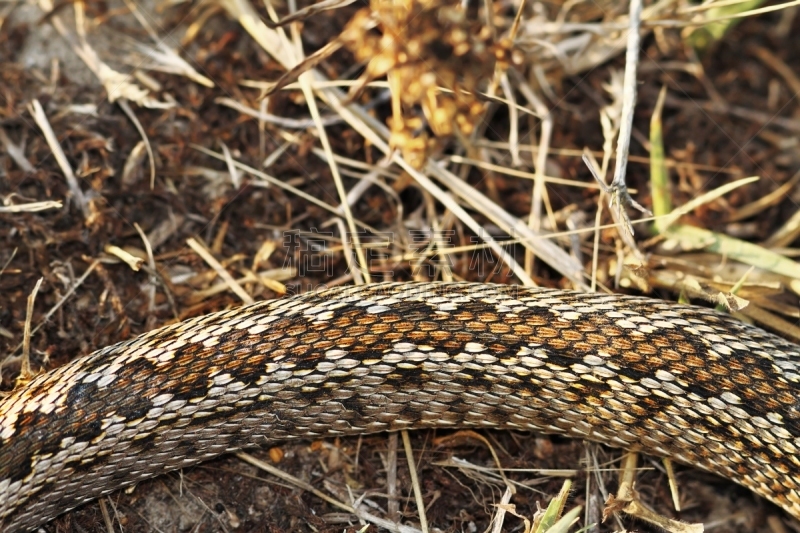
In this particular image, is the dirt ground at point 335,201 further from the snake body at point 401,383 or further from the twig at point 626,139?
the twig at point 626,139

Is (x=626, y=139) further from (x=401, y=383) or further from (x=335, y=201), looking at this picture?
(x=335, y=201)

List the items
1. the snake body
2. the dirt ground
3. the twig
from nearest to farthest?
the snake body, the twig, the dirt ground

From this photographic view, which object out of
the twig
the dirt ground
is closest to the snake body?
the dirt ground

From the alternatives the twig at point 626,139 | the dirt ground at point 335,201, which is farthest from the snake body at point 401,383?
the twig at point 626,139

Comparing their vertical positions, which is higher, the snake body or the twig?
the twig

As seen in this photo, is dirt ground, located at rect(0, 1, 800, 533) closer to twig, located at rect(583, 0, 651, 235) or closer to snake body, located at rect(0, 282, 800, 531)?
snake body, located at rect(0, 282, 800, 531)

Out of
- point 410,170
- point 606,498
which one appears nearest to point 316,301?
point 410,170

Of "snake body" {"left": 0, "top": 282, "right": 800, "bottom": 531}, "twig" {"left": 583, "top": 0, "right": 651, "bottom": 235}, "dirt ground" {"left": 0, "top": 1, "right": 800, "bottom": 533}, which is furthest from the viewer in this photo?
"dirt ground" {"left": 0, "top": 1, "right": 800, "bottom": 533}

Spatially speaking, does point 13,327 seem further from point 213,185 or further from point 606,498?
point 606,498

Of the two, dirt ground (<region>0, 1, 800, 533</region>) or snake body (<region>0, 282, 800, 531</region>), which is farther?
dirt ground (<region>0, 1, 800, 533</region>)
